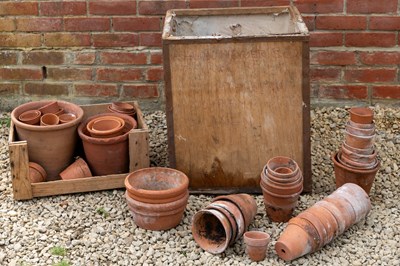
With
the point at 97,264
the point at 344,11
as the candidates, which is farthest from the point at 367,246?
the point at 344,11

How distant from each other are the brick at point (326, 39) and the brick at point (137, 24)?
0.95m

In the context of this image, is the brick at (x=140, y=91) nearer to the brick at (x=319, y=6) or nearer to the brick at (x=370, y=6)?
the brick at (x=319, y=6)

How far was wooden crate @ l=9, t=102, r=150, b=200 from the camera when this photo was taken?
11.4 feet

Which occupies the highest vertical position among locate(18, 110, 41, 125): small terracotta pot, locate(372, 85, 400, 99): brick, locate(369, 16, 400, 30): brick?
locate(369, 16, 400, 30): brick

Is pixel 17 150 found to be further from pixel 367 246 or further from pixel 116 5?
pixel 367 246

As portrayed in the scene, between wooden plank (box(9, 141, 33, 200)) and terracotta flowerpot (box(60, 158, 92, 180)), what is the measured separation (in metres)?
0.20

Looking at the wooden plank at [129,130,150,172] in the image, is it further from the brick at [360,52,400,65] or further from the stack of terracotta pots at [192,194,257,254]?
the brick at [360,52,400,65]

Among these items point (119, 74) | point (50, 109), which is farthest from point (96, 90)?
point (50, 109)

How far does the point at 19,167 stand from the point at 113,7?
1.26 meters

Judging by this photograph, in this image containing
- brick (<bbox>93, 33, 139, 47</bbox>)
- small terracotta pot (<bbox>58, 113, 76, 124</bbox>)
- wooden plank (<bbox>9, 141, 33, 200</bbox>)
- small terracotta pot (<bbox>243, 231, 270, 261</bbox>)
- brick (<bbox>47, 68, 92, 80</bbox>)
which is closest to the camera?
small terracotta pot (<bbox>243, 231, 270, 261</bbox>)

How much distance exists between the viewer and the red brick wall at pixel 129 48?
13.5ft

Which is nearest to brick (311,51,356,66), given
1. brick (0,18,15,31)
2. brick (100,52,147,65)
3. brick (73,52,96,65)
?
brick (100,52,147,65)

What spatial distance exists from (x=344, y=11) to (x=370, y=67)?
0.38 m

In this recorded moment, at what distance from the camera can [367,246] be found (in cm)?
318
